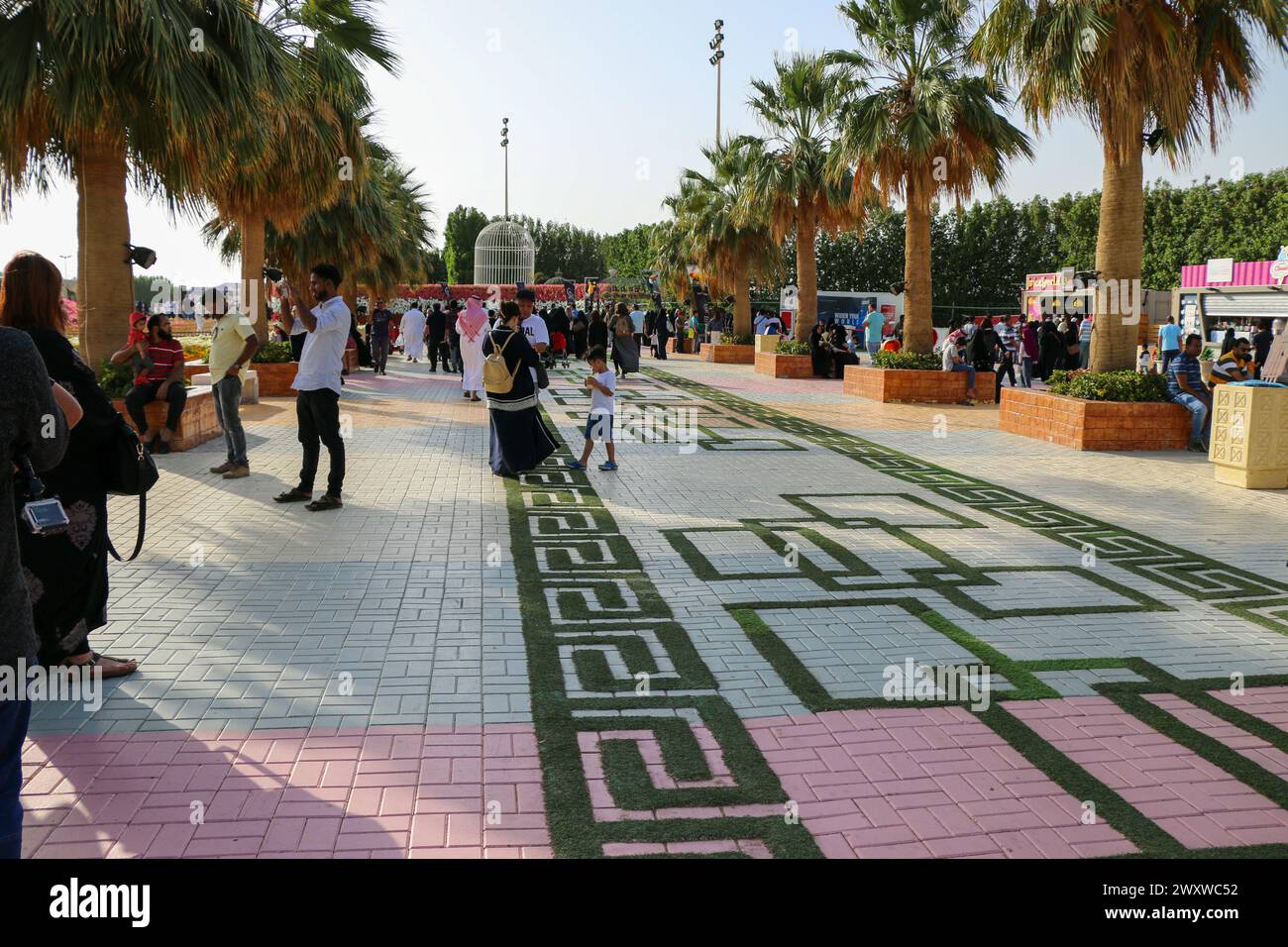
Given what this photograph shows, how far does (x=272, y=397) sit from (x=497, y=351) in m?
10.0

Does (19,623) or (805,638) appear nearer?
(19,623)

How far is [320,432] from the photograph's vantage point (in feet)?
29.0

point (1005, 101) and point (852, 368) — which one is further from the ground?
point (1005, 101)

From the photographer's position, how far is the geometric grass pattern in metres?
3.64

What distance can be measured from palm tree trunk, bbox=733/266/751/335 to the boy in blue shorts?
2257 centimetres

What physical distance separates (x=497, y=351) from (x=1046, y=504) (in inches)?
207

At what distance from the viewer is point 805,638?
5656mm

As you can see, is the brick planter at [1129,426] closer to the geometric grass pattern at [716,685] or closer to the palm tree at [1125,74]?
the palm tree at [1125,74]

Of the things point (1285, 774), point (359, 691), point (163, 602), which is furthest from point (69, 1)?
point (1285, 774)

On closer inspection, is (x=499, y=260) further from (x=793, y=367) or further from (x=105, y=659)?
(x=105, y=659)
